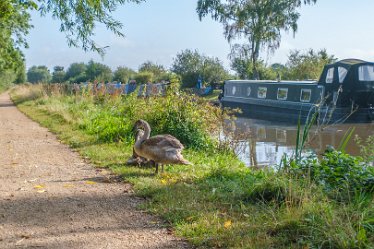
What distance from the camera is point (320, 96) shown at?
933 inches

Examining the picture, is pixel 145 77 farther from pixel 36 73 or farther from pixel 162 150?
pixel 36 73

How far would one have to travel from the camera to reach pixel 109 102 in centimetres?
1780

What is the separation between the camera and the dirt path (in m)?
4.47

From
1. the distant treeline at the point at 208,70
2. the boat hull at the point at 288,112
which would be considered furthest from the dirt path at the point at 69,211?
the distant treeline at the point at 208,70

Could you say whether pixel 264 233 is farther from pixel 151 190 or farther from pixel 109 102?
pixel 109 102

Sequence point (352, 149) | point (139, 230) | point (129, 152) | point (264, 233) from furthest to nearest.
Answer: point (352, 149) → point (129, 152) → point (139, 230) → point (264, 233)

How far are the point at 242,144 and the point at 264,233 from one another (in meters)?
7.30

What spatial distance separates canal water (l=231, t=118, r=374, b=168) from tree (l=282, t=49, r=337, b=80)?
38.4ft

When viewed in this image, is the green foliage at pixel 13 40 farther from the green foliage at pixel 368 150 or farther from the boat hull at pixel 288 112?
the green foliage at pixel 368 150

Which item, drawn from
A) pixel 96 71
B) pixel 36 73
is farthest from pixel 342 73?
pixel 36 73

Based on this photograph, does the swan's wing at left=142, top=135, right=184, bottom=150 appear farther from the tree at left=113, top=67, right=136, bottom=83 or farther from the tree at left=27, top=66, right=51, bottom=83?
the tree at left=27, top=66, right=51, bottom=83

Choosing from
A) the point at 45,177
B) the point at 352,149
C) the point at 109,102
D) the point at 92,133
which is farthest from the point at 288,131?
the point at 45,177

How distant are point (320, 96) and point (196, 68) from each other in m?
24.4

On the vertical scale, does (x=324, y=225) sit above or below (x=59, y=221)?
above
